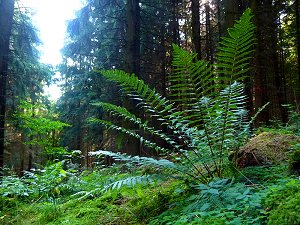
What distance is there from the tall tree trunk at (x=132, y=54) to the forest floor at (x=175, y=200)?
2591 millimetres

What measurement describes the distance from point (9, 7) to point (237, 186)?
9.16 meters

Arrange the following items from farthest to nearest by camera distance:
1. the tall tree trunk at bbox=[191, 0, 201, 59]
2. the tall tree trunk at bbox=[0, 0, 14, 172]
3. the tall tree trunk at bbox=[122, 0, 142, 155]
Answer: the tall tree trunk at bbox=[191, 0, 201, 59] → the tall tree trunk at bbox=[0, 0, 14, 172] → the tall tree trunk at bbox=[122, 0, 142, 155]

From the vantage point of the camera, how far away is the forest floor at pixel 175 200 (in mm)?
1536

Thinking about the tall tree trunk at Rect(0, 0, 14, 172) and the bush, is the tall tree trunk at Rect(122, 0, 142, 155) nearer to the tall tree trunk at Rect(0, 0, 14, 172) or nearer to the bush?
the tall tree trunk at Rect(0, 0, 14, 172)

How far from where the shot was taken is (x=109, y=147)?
10953 mm

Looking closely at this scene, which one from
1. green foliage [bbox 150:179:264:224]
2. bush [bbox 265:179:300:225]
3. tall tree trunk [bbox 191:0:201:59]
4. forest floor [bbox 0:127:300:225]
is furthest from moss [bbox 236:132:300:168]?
tall tree trunk [bbox 191:0:201:59]

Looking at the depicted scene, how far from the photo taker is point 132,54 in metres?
7.25

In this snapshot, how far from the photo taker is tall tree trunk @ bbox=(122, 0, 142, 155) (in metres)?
6.87

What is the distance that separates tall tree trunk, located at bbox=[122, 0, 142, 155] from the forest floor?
2.59 meters

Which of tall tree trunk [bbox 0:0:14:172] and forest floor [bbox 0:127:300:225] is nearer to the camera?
forest floor [bbox 0:127:300:225]

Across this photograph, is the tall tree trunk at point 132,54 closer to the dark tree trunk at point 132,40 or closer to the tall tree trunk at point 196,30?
the dark tree trunk at point 132,40

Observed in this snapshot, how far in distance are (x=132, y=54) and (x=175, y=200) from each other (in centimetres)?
544

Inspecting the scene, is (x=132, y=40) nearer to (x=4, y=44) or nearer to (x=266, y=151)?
(x=4, y=44)

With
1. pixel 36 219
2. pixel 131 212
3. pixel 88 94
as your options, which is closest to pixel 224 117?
pixel 131 212
